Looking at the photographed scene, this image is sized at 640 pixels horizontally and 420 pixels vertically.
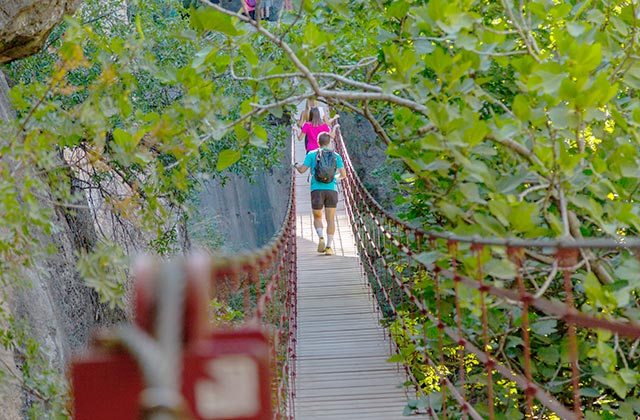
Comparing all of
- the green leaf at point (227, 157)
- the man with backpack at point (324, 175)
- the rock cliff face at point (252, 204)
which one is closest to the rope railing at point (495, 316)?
the green leaf at point (227, 157)

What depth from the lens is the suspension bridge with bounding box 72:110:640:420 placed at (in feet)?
7.93

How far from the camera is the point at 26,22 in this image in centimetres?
502

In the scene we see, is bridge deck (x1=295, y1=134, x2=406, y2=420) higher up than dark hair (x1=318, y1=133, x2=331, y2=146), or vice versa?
dark hair (x1=318, y1=133, x2=331, y2=146)

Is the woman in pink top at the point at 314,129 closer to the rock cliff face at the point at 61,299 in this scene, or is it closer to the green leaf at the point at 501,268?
the rock cliff face at the point at 61,299

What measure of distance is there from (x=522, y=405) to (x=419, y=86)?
170 cm

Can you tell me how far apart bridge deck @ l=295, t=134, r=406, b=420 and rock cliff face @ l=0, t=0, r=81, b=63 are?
2205mm

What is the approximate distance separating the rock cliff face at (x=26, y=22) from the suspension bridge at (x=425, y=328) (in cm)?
162

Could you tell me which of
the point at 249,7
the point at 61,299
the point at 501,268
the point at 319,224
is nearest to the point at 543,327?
the point at 501,268

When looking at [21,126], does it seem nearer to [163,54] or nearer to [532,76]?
[532,76]

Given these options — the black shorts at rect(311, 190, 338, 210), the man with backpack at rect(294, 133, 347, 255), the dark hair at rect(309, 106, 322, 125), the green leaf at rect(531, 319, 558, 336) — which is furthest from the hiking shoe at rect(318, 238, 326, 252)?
the green leaf at rect(531, 319, 558, 336)

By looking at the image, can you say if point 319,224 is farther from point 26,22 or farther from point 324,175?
point 26,22

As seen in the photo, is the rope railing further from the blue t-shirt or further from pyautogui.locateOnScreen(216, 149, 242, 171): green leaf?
the blue t-shirt

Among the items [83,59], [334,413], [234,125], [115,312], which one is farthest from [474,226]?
[115,312]

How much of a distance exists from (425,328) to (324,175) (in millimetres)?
3706
